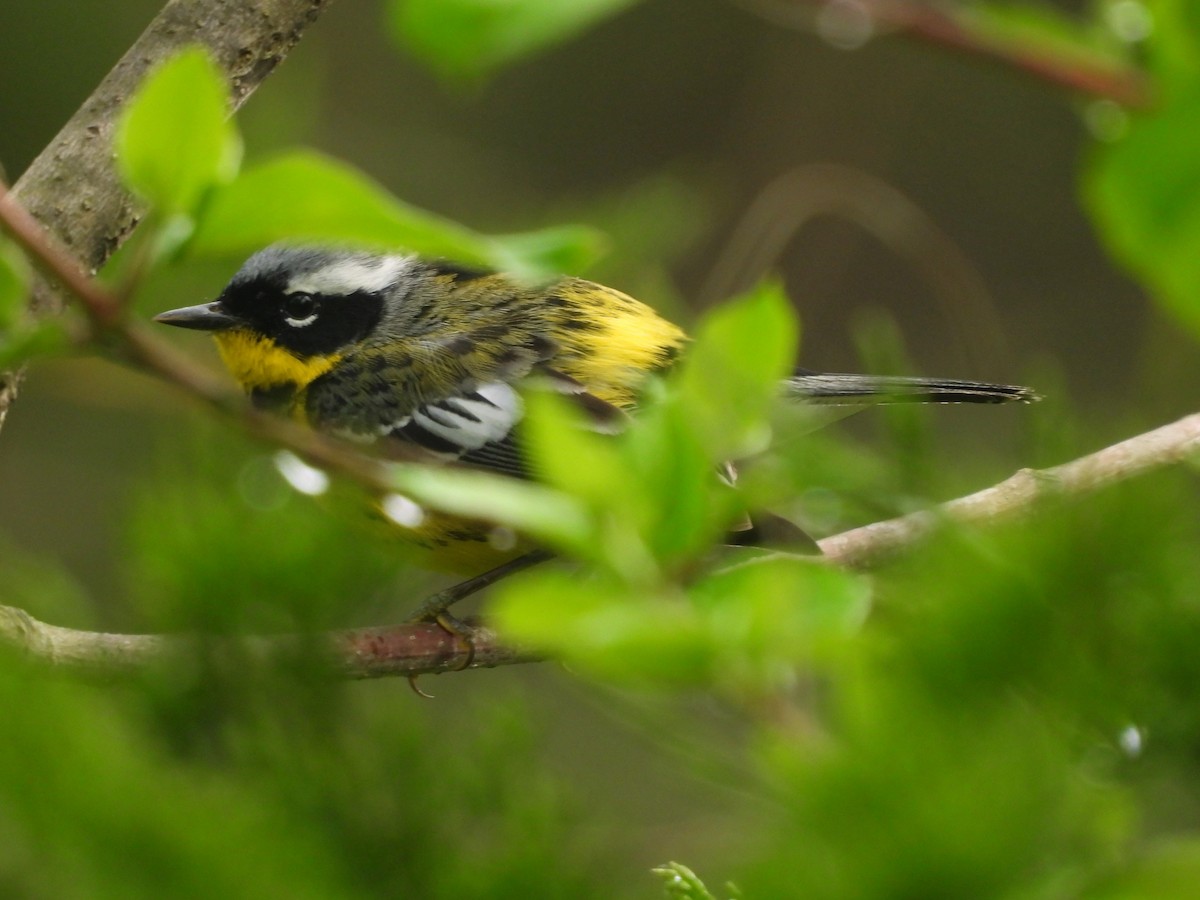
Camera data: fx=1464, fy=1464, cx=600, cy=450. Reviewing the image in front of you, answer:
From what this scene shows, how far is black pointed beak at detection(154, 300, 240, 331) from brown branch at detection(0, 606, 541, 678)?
A: 0.95 meters

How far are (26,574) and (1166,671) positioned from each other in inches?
45.0

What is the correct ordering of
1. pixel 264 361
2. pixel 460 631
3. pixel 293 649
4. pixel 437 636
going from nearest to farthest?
pixel 293 649 < pixel 437 636 < pixel 460 631 < pixel 264 361

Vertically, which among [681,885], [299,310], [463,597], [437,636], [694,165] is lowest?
[694,165]

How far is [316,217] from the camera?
0.60m

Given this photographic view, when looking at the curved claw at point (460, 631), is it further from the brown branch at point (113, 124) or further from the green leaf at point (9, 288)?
the green leaf at point (9, 288)

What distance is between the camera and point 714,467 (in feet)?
2.10

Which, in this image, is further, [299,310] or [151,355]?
[299,310]

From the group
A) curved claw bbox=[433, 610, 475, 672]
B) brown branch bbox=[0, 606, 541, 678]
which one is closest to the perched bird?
curved claw bbox=[433, 610, 475, 672]

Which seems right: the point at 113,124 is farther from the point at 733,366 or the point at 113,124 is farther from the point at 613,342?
the point at 613,342

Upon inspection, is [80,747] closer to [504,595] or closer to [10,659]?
[10,659]

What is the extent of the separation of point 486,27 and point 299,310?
8.35 ft

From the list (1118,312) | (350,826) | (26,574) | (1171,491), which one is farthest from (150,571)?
(1118,312)

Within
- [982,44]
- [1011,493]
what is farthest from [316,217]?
[1011,493]

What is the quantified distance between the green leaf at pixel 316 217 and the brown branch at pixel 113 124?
790 mm
